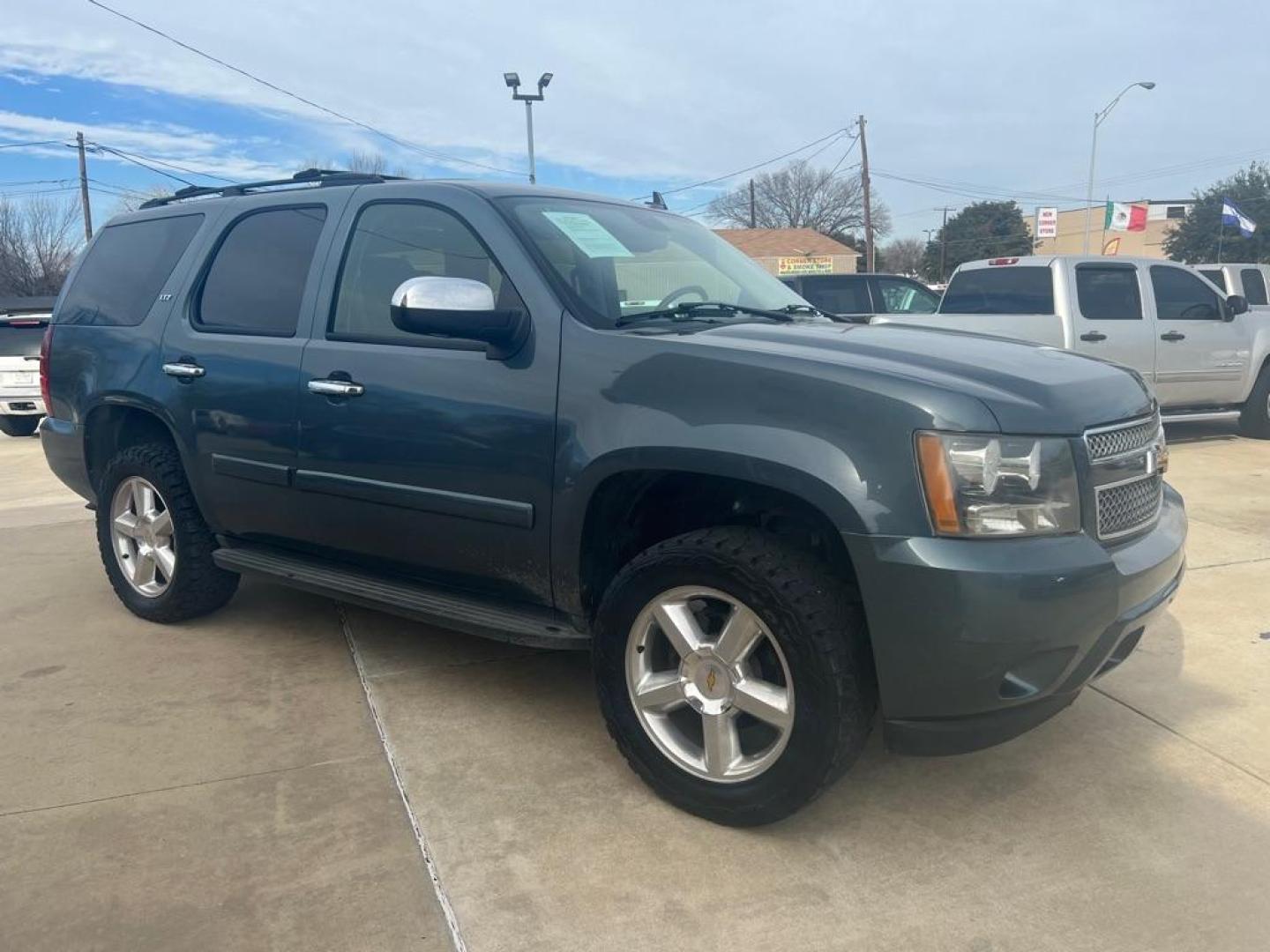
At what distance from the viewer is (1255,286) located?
1183 centimetres

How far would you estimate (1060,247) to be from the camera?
82.2 metres

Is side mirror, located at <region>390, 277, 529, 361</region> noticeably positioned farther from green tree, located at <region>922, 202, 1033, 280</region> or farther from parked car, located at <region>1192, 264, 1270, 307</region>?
green tree, located at <region>922, 202, 1033, 280</region>

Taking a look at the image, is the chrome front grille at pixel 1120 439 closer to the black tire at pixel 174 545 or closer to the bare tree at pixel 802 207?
the black tire at pixel 174 545

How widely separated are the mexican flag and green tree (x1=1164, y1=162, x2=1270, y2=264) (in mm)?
3901

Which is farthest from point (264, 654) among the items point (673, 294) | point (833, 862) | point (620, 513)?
point (833, 862)

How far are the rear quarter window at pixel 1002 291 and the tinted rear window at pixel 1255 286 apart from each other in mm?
4482

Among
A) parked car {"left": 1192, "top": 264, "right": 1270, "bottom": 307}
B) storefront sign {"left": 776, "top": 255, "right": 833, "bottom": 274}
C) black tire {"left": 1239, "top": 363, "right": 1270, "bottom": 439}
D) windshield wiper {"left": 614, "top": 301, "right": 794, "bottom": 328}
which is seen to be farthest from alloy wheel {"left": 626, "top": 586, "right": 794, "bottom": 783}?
storefront sign {"left": 776, "top": 255, "right": 833, "bottom": 274}

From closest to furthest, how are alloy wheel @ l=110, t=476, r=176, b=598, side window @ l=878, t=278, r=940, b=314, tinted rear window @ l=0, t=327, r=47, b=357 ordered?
alloy wheel @ l=110, t=476, r=176, b=598 → side window @ l=878, t=278, r=940, b=314 → tinted rear window @ l=0, t=327, r=47, b=357

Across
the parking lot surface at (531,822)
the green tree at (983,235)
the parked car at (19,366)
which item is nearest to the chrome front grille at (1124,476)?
the parking lot surface at (531,822)

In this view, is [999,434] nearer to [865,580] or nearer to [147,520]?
[865,580]

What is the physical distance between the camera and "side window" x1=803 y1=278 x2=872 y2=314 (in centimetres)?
1173

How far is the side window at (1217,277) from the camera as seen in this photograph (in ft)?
37.8

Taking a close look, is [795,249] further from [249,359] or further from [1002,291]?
[249,359]

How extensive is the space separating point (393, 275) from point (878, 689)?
2.24 m
